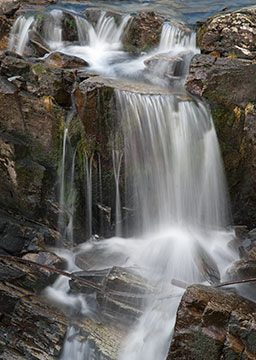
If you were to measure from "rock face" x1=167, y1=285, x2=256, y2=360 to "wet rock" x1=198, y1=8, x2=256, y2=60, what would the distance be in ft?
19.7

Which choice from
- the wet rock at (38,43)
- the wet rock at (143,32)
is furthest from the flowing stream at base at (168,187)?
the wet rock at (38,43)

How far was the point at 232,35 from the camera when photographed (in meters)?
7.76

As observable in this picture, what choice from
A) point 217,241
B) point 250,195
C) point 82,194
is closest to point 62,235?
point 82,194

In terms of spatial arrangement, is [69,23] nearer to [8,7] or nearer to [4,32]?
[4,32]

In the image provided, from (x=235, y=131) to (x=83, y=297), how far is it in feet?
14.6

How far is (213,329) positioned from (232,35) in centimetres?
691

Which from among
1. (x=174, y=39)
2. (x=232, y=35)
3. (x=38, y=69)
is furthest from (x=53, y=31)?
(x=232, y=35)

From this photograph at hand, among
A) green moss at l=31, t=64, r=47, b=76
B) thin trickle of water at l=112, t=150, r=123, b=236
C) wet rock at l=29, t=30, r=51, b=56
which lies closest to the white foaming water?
thin trickle of water at l=112, t=150, r=123, b=236

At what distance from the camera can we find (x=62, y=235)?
6570 millimetres

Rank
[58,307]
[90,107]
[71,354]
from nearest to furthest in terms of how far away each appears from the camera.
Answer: [71,354] < [58,307] < [90,107]

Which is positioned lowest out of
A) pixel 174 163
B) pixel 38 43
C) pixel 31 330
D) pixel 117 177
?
pixel 31 330

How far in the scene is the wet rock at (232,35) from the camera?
25.0 ft

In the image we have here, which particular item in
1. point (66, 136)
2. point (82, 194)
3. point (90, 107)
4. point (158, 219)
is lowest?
point (158, 219)

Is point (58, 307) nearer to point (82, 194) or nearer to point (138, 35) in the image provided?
point (82, 194)
